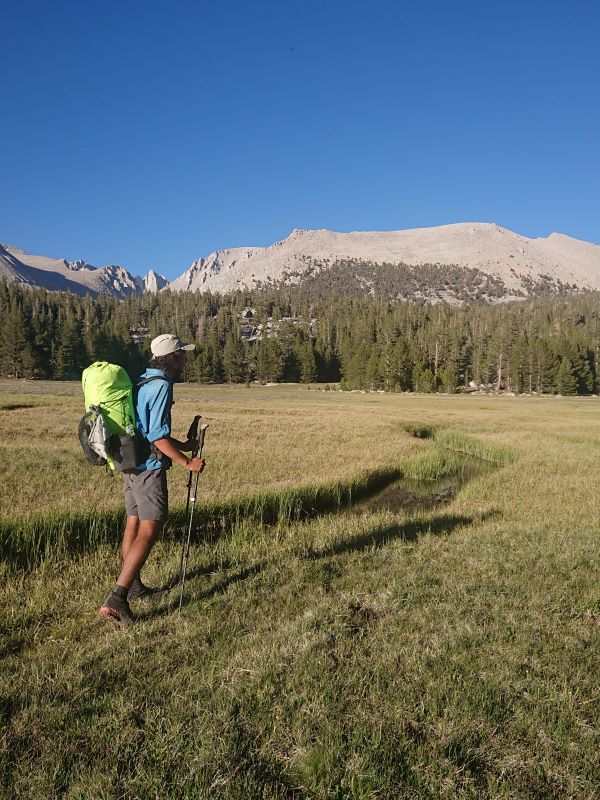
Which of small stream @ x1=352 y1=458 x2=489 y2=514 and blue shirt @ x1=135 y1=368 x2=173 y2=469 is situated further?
small stream @ x1=352 y1=458 x2=489 y2=514

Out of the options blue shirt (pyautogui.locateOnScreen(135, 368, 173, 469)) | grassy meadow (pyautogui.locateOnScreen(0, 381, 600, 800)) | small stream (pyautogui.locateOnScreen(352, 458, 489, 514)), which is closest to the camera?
grassy meadow (pyautogui.locateOnScreen(0, 381, 600, 800))

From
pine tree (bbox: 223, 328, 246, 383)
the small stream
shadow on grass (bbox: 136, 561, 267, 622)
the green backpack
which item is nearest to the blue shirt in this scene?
the green backpack

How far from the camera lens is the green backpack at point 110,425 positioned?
5852 mm

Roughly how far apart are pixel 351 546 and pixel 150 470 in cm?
503

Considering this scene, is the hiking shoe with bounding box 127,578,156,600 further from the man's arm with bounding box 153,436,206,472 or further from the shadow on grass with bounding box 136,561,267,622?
the man's arm with bounding box 153,436,206,472

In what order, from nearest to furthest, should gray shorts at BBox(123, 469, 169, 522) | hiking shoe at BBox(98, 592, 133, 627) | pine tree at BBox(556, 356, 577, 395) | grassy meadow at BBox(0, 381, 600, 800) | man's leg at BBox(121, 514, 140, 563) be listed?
1. grassy meadow at BBox(0, 381, 600, 800)
2. hiking shoe at BBox(98, 592, 133, 627)
3. gray shorts at BBox(123, 469, 169, 522)
4. man's leg at BBox(121, 514, 140, 563)
5. pine tree at BBox(556, 356, 577, 395)

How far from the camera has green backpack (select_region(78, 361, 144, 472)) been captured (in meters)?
5.85

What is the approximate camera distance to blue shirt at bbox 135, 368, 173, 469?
19.6 ft

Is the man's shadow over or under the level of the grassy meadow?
under

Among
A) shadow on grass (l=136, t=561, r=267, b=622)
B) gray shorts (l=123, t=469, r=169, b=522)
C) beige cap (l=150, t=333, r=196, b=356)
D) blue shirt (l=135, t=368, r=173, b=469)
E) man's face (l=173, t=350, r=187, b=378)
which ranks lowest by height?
shadow on grass (l=136, t=561, r=267, b=622)

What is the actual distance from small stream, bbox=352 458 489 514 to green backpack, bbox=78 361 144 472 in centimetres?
974

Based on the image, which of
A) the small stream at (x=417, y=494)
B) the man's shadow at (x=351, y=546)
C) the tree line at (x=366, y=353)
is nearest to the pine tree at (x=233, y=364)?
the tree line at (x=366, y=353)

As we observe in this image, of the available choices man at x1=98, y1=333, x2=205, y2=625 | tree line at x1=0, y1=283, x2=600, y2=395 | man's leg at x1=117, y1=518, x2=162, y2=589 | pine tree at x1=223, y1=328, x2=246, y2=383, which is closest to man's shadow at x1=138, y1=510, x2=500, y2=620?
man at x1=98, y1=333, x2=205, y2=625

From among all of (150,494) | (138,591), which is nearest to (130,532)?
(150,494)
